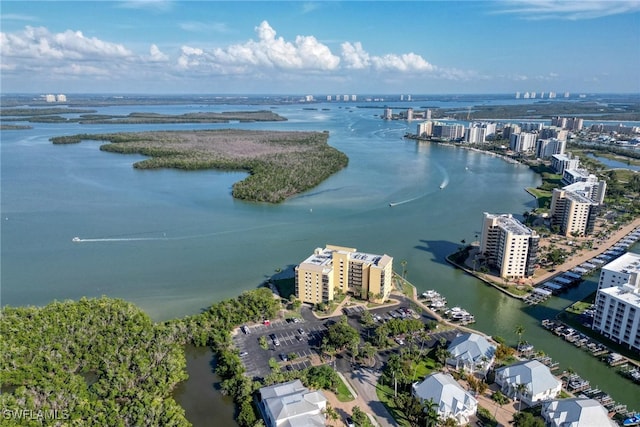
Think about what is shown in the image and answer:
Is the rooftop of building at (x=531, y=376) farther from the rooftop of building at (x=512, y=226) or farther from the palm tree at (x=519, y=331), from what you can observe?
Result: the rooftop of building at (x=512, y=226)

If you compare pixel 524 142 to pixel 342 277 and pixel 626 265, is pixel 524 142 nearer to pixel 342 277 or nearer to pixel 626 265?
pixel 626 265

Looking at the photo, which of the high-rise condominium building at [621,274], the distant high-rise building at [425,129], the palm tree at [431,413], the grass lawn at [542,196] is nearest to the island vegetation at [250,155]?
the distant high-rise building at [425,129]

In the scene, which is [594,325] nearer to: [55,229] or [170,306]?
[170,306]

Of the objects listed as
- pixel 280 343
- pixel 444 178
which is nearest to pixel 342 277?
pixel 280 343

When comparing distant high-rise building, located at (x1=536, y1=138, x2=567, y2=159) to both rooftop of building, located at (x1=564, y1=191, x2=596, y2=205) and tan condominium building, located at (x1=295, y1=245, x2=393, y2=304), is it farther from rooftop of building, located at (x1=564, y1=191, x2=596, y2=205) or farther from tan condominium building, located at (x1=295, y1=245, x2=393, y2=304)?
tan condominium building, located at (x1=295, y1=245, x2=393, y2=304)

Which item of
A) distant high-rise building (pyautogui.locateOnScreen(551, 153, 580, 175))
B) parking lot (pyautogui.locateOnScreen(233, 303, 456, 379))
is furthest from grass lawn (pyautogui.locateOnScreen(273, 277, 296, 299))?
distant high-rise building (pyautogui.locateOnScreen(551, 153, 580, 175))

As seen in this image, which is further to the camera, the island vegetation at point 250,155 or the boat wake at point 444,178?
the boat wake at point 444,178
